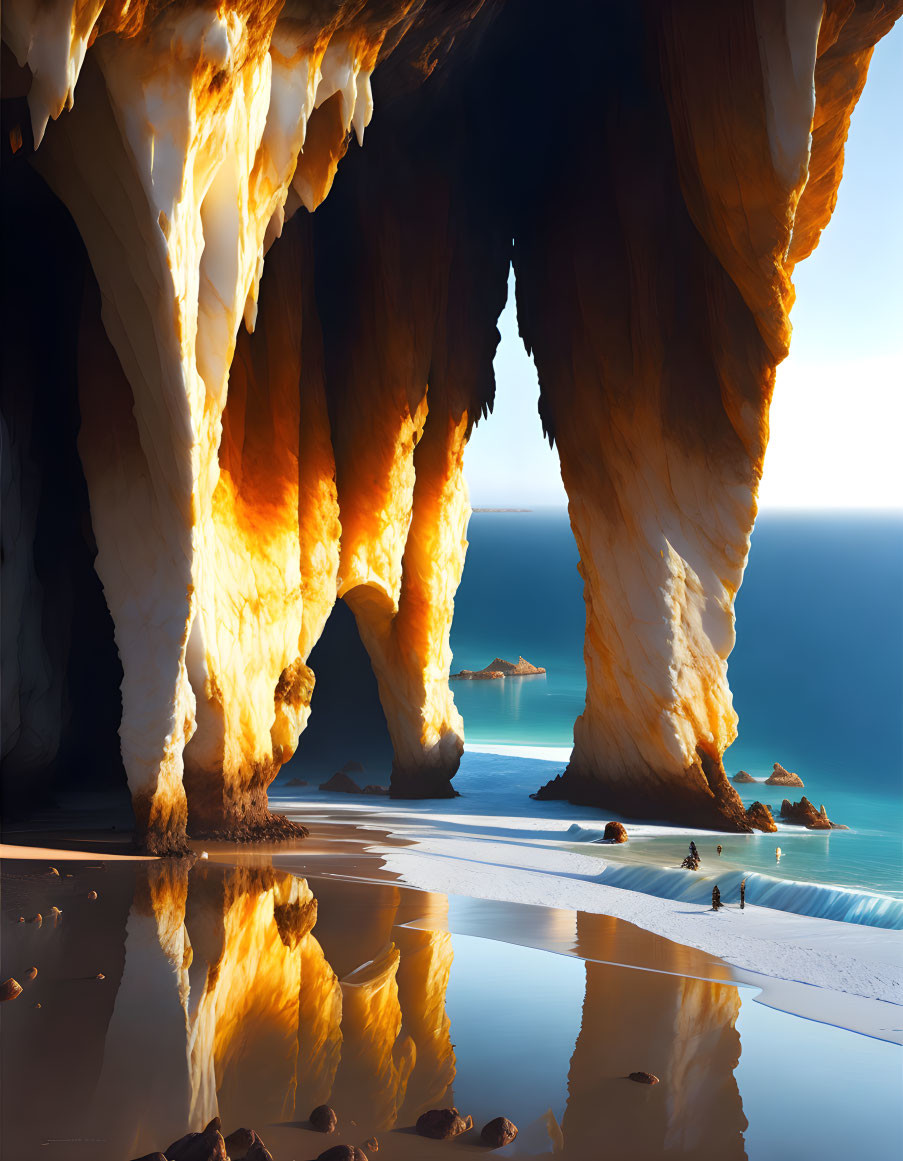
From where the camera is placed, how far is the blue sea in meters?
13.4

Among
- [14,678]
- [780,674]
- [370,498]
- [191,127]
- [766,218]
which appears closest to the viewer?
[191,127]

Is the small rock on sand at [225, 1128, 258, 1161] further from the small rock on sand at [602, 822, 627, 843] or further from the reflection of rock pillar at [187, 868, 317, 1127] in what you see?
the small rock on sand at [602, 822, 627, 843]

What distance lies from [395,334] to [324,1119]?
1135 cm

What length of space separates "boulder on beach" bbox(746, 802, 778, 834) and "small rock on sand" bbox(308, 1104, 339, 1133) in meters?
10.3

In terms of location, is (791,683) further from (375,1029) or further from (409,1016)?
(375,1029)

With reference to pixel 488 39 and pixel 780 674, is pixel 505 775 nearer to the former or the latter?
pixel 488 39

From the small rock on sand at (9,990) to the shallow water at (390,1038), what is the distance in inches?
2.5

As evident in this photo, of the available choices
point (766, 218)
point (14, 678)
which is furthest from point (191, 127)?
point (766, 218)

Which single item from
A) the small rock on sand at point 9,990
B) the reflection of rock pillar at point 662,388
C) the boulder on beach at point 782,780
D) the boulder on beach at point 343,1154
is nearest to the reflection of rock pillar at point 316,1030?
the boulder on beach at point 343,1154

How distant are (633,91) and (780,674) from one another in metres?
27.3

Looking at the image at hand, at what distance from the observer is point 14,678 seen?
1106cm

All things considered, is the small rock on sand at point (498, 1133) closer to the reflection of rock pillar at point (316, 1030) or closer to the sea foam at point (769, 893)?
the reflection of rock pillar at point (316, 1030)

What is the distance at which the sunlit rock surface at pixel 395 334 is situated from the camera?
8.35 m

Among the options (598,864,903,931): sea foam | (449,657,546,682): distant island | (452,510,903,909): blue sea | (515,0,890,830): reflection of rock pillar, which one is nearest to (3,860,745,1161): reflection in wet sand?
(598,864,903,931): sea foam
